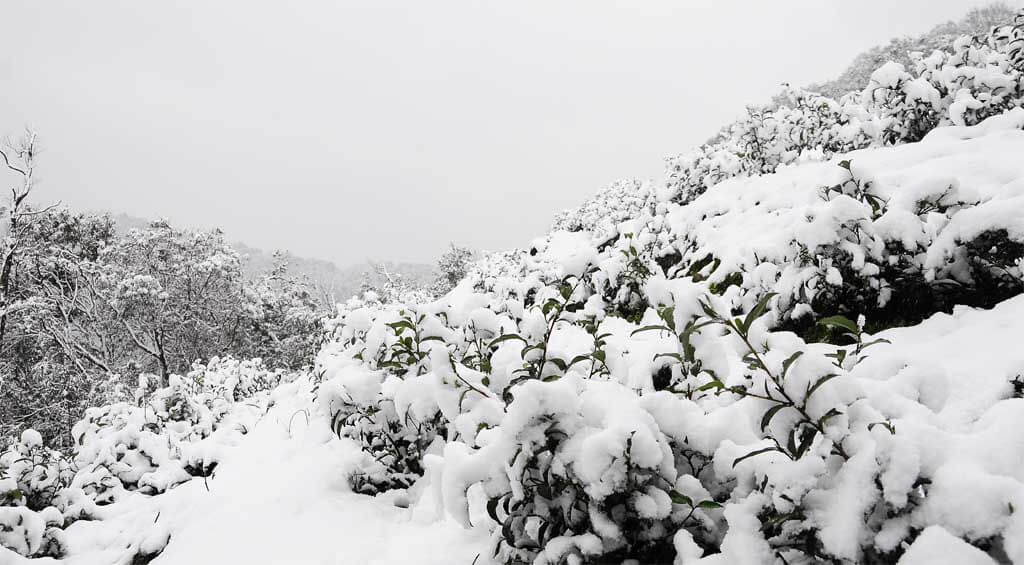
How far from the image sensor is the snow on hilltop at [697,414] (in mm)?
1038

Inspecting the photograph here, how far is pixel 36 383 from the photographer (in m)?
14.3

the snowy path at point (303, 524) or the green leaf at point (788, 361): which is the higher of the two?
the green leaf at point (788, 361)

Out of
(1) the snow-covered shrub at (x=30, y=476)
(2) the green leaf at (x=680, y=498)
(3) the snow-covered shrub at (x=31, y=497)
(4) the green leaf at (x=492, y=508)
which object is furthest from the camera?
(1) the snow-covered shrub at (x=30, y=476)

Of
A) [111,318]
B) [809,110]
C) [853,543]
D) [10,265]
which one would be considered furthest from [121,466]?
[111,318]

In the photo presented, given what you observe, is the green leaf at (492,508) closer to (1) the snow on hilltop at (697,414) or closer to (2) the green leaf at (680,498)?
(1) the snow on hilltop at (697,414)

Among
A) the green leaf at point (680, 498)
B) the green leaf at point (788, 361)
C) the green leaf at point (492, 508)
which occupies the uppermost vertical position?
the green leaf at point (788, 361)

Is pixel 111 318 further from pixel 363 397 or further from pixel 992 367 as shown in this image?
pixel 992 367

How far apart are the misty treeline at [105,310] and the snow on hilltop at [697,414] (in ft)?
29.9

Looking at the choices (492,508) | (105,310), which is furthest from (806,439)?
(105,310)

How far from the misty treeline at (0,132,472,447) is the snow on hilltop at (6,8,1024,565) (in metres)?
9.11

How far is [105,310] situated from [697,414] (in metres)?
20.8

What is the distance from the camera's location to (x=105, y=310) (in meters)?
16.5

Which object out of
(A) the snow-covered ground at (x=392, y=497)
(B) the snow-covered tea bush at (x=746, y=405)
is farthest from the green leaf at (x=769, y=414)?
(A) the snow-covered ground at (x=392, y=497)

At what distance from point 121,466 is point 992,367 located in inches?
209
